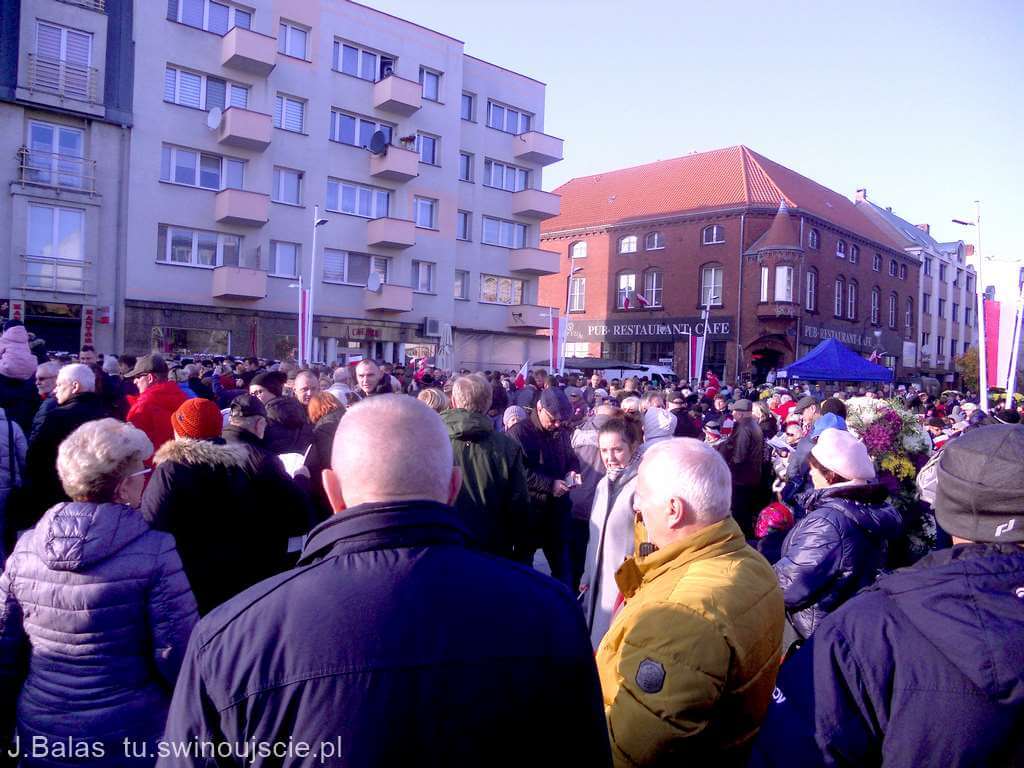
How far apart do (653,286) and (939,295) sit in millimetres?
30505

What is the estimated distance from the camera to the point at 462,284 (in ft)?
108

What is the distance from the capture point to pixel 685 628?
2172mm

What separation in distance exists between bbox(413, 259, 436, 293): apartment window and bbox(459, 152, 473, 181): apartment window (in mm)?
4590

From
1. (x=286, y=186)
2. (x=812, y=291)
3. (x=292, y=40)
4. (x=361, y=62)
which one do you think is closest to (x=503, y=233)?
(x=361, y=62)

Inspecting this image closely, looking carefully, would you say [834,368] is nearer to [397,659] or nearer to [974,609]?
[974,609]

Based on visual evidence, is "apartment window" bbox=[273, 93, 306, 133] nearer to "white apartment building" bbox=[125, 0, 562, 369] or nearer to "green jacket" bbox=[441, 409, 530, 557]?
"white apartment building" bbox=[125, 0, 562, 369]

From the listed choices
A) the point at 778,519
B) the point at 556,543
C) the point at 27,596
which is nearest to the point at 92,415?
the point at 27,596

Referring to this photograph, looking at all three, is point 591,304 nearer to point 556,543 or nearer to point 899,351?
point 899,351

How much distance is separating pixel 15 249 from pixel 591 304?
33.1 metres

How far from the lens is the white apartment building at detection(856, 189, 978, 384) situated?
188 ft

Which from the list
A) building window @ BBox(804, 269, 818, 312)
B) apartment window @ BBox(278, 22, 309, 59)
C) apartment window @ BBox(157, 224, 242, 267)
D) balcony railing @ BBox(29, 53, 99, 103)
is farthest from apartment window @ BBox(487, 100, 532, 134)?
building window @ BBox(804, 269, 818, 312)

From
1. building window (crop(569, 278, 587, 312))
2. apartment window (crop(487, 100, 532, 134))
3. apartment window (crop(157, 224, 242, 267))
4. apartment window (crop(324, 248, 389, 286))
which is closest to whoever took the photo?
apartment window (crop(157, 224, 242, 267))

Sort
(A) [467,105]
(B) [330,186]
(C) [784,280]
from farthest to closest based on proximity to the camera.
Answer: (C) [784,280], (A) [467,105], (B) [330,186]

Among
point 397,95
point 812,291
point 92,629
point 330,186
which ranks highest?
point 397,95
